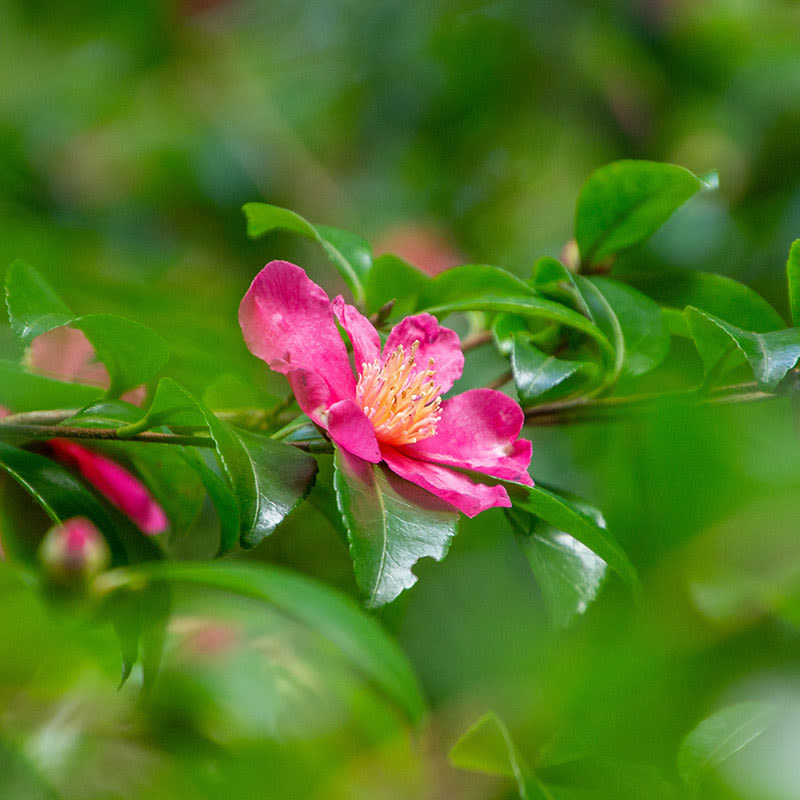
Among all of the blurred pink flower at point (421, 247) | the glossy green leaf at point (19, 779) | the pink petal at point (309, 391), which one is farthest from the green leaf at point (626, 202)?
the blurred pink flower at point (421, 247)

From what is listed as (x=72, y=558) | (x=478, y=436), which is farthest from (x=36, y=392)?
(x=478, y=436)

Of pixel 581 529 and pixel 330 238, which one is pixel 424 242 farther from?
pixel 581 529

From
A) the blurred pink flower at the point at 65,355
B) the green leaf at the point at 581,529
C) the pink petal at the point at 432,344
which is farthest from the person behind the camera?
the blurred pink flower at the point at 65,355

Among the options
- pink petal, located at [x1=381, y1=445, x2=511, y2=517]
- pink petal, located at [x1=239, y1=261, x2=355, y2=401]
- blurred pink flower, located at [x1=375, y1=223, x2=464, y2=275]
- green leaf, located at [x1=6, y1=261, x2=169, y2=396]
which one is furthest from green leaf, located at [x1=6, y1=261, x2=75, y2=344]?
blurred pink flower, located at [x1=375, y1=223, x2=464, y2=275]

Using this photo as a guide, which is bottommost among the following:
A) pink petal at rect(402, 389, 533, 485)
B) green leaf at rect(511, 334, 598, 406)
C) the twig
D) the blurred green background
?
the blurred green background

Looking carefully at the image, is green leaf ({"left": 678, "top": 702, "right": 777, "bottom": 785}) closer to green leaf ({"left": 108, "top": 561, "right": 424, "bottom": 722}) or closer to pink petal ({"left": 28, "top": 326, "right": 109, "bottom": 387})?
green leaf ({"left": 108, "top": 561, "right": 424, "bottom": 722})

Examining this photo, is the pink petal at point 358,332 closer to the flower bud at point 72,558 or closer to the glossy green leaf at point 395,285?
the glossy green leaf at point 395,285

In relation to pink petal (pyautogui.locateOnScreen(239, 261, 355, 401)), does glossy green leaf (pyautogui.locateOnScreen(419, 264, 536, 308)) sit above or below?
below
